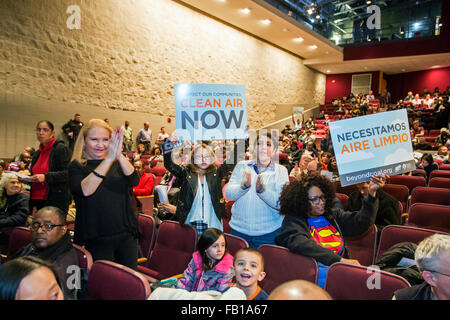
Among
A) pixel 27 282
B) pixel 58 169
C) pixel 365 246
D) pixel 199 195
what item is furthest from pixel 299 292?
pixel 58 169

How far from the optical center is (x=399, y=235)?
2400 millimetres

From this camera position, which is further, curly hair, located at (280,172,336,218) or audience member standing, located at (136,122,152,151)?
audience member standing, located at (136,122,152,151)

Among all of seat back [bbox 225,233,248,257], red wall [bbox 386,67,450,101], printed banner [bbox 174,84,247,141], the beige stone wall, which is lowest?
seat back [bbox 225,233,248,257]

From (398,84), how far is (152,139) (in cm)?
1739

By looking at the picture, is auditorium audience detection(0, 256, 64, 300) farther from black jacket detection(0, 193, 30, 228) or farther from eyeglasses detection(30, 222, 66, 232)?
black jacket detection(0, 193, 30, 228)

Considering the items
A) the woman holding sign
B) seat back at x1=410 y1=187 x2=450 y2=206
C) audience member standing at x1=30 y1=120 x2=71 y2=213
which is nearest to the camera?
the woman holding sign

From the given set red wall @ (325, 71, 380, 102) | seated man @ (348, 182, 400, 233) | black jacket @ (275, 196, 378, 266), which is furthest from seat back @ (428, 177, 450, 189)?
red wall @ (325, 71, 380, 102)

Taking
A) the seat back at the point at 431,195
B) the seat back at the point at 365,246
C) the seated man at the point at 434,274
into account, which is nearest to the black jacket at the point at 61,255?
the seated man at the point at 434,274

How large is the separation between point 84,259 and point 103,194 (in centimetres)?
40

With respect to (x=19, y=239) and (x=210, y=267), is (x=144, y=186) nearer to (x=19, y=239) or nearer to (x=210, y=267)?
(x=19, y=239)

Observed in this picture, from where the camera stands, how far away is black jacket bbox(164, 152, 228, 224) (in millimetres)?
2555

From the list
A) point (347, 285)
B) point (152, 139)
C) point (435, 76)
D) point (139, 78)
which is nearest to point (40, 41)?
point (139, 78)

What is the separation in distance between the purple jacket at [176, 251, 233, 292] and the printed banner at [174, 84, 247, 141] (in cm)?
109
